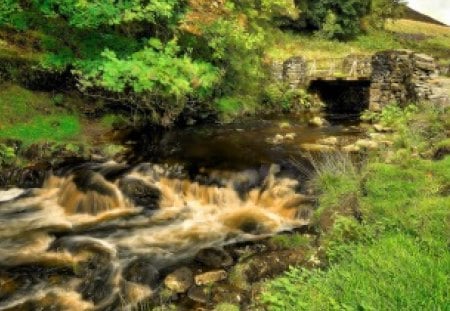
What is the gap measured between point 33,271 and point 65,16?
8597mm

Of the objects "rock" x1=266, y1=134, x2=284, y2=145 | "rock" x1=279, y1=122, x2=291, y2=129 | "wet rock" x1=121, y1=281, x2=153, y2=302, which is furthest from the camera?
"rock" x1=279, y1=122, x2=291, y2=129

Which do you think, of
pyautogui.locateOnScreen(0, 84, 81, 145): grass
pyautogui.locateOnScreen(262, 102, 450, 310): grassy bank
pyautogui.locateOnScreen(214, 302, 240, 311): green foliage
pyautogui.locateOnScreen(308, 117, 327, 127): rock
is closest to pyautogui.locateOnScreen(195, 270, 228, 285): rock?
pyautogui.locateOnScreen(214, 302, 240, 311): green foliage

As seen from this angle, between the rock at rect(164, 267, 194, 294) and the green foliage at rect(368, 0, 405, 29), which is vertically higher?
the green foliage at rect(368, 0, 405, 29)

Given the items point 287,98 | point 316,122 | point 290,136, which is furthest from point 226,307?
point 287,98

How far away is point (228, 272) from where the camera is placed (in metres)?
6.75

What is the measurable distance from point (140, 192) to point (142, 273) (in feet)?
10.9

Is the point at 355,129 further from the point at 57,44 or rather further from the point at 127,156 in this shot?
the point at 57,44

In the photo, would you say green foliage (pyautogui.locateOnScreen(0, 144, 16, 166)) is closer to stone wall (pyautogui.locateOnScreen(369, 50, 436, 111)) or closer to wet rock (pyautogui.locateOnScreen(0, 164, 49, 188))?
wet rock (pyautogui.locateOnScreen(0, 164, 49, 188))

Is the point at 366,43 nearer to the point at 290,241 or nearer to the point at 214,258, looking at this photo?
the point at 290,241

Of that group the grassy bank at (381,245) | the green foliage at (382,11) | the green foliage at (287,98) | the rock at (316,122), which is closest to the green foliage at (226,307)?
the grassy bank at (381,245)

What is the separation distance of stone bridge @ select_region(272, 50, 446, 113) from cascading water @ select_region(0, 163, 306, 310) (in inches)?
262

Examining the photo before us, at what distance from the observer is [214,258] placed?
732 centimetres

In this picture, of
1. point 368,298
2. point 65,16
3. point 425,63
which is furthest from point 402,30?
point 368,298

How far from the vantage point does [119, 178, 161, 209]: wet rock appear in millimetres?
9844
